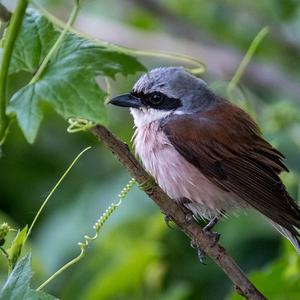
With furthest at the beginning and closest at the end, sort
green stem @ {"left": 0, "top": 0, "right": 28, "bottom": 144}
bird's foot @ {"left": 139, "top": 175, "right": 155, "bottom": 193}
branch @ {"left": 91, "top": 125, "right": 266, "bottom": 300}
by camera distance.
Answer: branch @ {"left": 91, "top": 125, "right": 266, "bottom": 300} < bird's foot @ {"left": 139, "top": 175, "right": 155, "bottom": 193} < green stem @ {"left": 0, "top": 0, "right": 28, "bottom": 144}

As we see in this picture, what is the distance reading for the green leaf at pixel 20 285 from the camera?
8.05 feet

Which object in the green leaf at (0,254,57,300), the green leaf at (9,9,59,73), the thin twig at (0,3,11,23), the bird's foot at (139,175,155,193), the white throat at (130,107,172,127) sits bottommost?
the white throat at (130,107,172,127)

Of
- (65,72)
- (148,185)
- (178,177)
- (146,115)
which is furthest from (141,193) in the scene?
(65,72)

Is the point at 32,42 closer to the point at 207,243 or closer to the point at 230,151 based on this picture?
the point at 207,243

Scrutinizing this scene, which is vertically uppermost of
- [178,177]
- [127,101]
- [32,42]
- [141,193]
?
[32,42]

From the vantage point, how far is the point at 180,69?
12.9 ft

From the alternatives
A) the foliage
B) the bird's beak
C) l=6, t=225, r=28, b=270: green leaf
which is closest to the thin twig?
l=6, t=225, r=28, b=270: green leaf

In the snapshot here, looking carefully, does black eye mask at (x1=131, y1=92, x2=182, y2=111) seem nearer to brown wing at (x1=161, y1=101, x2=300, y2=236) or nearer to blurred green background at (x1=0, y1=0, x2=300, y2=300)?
brown wing at (x1=161, y1=101, x2=300, y2=236)

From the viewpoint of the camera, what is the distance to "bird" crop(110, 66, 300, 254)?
153 inches

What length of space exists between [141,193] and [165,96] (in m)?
1.66

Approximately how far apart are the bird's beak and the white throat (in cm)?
5

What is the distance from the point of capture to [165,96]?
13.2 ft

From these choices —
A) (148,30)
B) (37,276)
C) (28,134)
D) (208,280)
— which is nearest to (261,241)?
(208,280)

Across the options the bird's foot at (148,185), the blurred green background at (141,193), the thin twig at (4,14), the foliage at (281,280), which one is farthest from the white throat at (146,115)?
the thin twig at (4,14)
